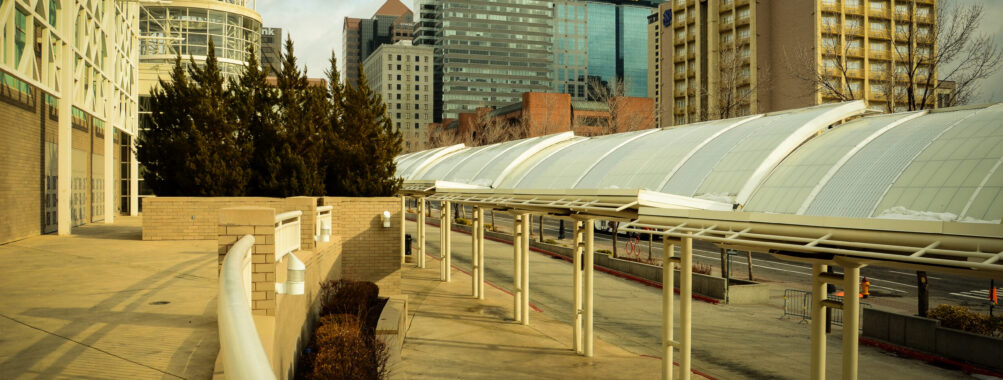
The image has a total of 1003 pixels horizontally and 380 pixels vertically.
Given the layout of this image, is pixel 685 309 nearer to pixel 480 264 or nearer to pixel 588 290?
pixel 588 290

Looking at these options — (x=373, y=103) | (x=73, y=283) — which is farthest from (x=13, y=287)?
(x=373, y=103)

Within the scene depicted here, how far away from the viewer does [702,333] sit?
61.6ft

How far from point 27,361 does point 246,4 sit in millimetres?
55274

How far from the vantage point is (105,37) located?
3319cm

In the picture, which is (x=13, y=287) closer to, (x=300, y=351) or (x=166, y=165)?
(x=300, y=351)

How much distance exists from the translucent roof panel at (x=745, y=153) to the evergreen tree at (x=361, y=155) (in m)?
10.5

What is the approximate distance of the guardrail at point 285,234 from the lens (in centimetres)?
816

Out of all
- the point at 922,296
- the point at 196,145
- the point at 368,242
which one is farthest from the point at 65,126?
the point at 922,296

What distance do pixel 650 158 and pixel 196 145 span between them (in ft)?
54.2

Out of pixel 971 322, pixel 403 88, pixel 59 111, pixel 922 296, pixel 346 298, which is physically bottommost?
pixel 971 322

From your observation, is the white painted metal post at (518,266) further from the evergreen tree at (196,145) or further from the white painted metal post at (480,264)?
the evergreen tree at (196,145)

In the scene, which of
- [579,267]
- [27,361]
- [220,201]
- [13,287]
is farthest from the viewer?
[220,201]

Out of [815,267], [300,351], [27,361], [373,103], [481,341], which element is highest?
[373,103]

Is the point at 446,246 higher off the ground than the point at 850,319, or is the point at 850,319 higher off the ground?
the point at 850,319
